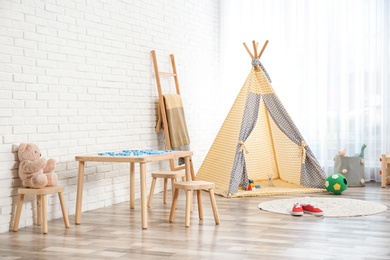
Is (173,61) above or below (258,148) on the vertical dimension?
above

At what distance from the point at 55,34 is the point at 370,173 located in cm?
403

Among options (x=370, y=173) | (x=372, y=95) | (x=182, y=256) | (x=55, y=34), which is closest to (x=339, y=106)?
(x=372, y=95)

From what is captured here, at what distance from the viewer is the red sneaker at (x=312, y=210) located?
Result: 4.95 metres

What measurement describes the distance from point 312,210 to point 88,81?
2.15m

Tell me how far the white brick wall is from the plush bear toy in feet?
0.34

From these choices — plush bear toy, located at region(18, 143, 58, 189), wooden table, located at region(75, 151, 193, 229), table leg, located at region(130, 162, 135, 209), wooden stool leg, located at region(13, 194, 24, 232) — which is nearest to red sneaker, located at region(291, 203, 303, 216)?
wooden table, located at region(75, 151, 193, 229)

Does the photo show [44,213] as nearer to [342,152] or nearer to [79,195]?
[79,195]

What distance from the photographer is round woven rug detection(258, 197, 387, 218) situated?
200 inches

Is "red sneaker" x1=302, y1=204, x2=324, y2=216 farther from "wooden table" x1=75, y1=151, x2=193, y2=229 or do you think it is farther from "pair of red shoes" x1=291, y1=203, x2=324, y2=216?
"wooden table" x1=75, y1=151, x2=193, y2=229

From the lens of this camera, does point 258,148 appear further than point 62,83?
Yes

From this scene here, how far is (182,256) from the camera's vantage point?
3.62 meters

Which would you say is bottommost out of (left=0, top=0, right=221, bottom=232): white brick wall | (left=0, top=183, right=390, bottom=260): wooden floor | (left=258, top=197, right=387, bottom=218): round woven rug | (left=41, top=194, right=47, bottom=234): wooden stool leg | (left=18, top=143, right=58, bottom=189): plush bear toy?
(left=0, top=183, right=390, bottom=260): wooden floor

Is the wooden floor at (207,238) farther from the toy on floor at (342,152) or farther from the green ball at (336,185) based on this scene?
the toy on floor at (342,152)

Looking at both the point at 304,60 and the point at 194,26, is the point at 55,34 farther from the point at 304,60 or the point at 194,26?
the point at 304,60
